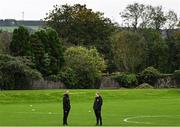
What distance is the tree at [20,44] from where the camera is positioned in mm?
90938

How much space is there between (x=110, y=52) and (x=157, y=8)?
20.6 metres

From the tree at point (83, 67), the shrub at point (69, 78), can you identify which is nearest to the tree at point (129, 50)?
the tree at point (83, 67)

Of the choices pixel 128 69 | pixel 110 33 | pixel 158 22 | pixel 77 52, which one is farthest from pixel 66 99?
pixel 158 22

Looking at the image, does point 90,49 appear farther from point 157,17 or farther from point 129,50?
point 157,17

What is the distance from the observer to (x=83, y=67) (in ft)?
308

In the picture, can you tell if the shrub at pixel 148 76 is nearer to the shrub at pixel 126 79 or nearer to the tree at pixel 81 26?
the shrub at pixel 126 79

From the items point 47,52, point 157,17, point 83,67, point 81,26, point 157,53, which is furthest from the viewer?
point 157,17

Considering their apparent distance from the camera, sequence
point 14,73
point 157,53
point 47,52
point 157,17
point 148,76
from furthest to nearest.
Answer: point 157,17 → point 157,53 → point 148,76 → point 47,52 → point 14,73

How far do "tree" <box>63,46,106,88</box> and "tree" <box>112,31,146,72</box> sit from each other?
12.1 metres

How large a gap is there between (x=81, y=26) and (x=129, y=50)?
13.5 m

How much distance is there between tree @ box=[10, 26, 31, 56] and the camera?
3580 inches

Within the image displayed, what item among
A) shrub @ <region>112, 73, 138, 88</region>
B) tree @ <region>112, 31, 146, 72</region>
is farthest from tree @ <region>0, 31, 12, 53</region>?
tree @ <region>112, 31, 146, 72</region>

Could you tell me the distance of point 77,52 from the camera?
97.6 metres

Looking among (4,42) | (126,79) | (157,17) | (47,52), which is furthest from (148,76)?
(157,17)
